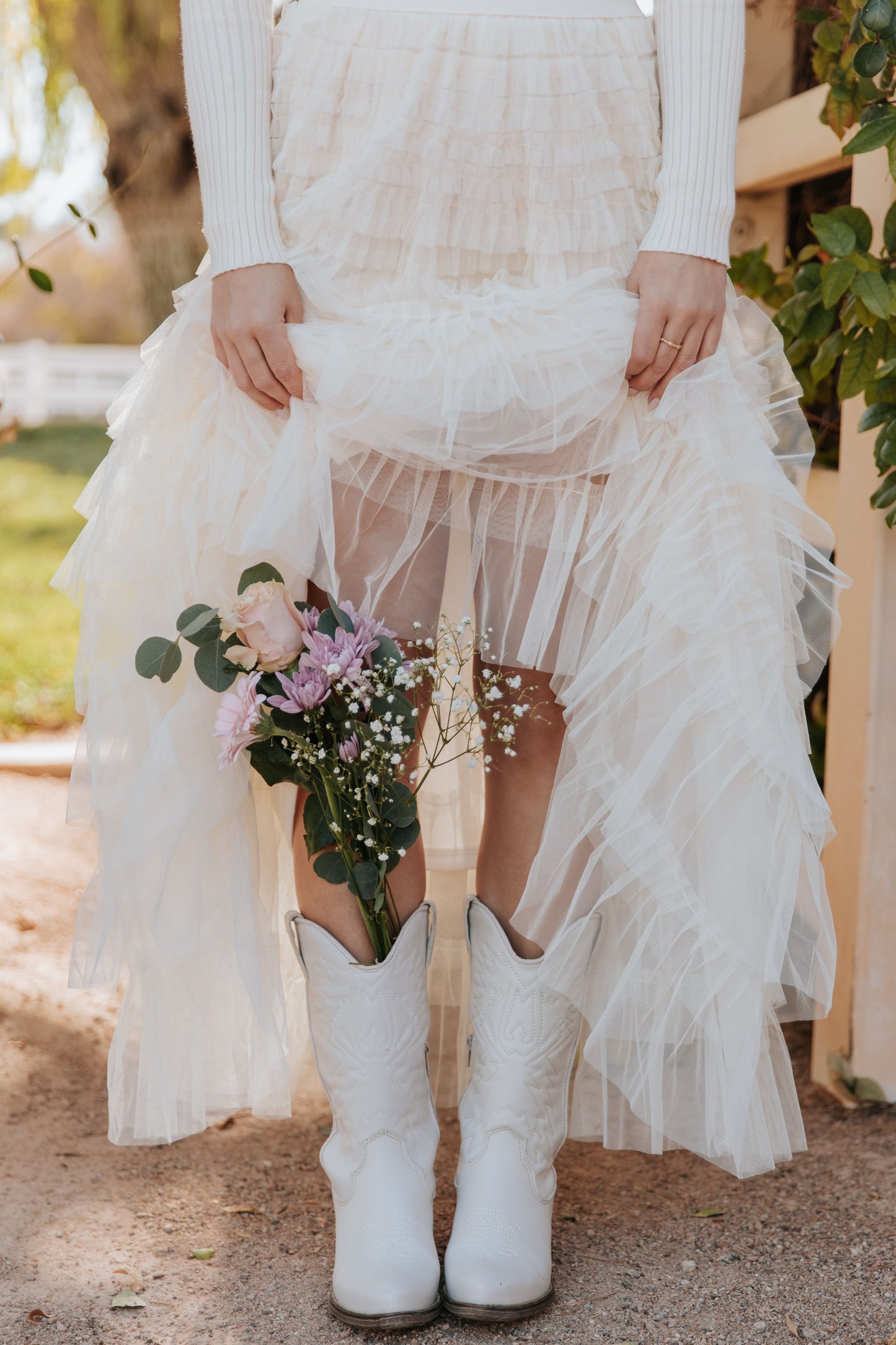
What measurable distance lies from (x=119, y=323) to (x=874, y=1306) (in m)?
16.1

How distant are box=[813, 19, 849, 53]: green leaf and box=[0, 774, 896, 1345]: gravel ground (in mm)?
1293

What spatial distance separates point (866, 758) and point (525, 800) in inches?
20.2

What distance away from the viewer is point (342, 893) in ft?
3.56

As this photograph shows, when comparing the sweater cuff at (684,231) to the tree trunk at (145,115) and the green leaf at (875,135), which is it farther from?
the tree trunk at (145,115)

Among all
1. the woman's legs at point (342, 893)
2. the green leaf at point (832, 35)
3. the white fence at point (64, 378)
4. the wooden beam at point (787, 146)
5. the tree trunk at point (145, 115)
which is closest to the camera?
the woman's legs at point (342, 893)

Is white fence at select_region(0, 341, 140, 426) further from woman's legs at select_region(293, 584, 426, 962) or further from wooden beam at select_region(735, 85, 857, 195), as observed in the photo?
woman's legs at select_region(293, 584, 426, 962)

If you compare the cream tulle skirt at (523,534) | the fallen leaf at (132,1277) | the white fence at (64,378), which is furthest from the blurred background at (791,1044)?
the white fence at (64,378)

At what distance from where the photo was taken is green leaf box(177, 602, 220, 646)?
101 centimetres

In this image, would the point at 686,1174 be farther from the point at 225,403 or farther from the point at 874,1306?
the point at 225,403

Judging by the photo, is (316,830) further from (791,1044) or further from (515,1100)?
(791,1044)

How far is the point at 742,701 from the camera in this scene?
103cm

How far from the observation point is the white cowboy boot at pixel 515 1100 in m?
1.06

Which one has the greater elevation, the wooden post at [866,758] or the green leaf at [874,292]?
the green leaf at [874,292]

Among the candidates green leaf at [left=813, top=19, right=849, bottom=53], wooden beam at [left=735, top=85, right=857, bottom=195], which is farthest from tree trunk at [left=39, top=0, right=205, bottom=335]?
green leaf at [left=813, top=19, right=849, bottom=53]
